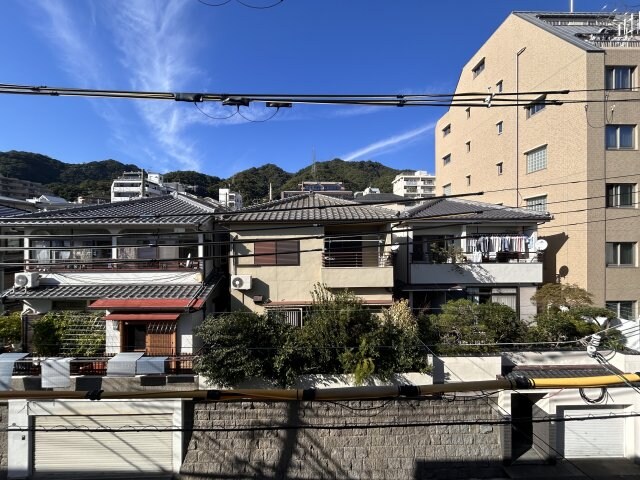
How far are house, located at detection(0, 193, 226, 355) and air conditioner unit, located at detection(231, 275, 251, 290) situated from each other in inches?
32.6

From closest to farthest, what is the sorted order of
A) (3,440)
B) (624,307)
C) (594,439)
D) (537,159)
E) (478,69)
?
1. (3,440)
2. (594,439)
3. (624,307)
4. (537,159)
5. (478,69)

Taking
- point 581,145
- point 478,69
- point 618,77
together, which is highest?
point 478,69

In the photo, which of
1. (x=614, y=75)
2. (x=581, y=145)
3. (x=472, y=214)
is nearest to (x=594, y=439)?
(x=472, y=214)

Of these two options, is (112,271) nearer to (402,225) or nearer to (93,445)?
(93,445)

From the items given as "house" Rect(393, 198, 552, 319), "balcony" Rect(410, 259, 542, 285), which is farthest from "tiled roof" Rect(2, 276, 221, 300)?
"balcony" Rect(410, 259, 542, 285)

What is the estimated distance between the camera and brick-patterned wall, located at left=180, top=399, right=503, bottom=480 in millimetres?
8789

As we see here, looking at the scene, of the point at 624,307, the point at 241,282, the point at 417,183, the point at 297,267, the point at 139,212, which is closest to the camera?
the point at 241,282

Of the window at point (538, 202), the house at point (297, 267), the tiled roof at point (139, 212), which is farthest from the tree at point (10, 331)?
the window at point (538, 202)

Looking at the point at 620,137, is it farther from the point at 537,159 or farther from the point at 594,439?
the point at 594,439

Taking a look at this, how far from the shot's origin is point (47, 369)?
894cm

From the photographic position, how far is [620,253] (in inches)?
608

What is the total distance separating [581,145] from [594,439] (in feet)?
41.3

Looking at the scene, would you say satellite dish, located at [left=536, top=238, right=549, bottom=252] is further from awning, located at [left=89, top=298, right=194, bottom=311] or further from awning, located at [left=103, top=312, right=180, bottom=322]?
awning, located at [left=103, top=312, right=180, bottom=322]

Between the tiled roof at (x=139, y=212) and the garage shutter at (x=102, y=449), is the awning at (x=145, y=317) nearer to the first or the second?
the garage shutter at (x=102, y=449)
